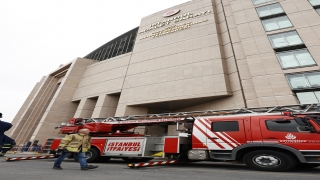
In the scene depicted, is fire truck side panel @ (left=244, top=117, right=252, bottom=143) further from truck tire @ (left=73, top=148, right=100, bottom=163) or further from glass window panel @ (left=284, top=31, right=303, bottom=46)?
glass window panel @ (left=284, top=31, right=303, bottom=46)

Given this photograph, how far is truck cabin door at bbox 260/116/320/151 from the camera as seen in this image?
5.33 m

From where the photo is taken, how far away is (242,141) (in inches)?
243

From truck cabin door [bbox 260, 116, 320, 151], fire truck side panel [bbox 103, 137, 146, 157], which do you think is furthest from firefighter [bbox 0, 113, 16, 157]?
truck cabin door [bbox 260, 116, 320, 151]

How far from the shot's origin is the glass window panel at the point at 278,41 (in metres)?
14.9

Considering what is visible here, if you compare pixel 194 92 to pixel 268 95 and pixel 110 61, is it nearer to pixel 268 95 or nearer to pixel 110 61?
pixel 268 95

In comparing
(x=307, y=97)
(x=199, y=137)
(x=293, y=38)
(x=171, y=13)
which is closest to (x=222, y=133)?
(x=199, y=137)

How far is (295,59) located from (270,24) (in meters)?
4.80

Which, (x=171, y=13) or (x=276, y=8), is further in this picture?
(x=171, y=13)

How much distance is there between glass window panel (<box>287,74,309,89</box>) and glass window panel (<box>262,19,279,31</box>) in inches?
224

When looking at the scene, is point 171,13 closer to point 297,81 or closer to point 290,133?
point 297,81

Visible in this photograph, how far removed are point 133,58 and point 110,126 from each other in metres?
15.8

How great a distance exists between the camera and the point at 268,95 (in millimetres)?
12875

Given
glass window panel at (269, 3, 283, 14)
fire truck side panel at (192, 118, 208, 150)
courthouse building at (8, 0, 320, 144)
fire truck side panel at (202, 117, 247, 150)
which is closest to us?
fire truck side panel at (202, 117, 247, 150)

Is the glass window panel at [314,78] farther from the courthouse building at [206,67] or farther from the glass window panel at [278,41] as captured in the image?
the glass window panel at [278,41]
